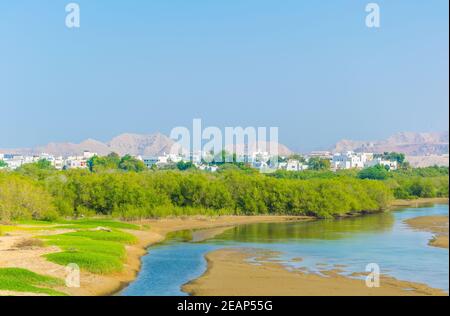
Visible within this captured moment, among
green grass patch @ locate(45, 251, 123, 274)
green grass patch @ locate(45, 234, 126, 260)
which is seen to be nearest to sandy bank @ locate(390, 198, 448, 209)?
green grass patch @ locate(45, 234, 126, 260)

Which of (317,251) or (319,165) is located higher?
(319,165)

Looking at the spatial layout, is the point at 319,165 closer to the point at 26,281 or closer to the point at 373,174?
the point at 373,174

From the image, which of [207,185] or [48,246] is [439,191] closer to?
[207,185]

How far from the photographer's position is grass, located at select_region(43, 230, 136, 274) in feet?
106

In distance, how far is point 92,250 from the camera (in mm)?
37188

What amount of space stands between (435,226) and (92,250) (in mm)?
34315

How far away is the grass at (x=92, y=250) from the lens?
3244 cm

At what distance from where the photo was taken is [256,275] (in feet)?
109

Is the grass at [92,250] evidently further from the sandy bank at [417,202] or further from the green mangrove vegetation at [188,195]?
the sandy bank at [417,202]

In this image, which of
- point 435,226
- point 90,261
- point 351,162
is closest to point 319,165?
point 351,162

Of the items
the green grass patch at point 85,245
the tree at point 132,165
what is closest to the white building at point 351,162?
the tree at point 132,165

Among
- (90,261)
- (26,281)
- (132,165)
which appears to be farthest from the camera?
(132,165)

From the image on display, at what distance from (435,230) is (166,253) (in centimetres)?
2511
